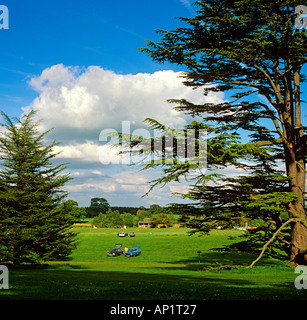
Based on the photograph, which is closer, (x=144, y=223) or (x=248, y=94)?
(x=248, y=94)

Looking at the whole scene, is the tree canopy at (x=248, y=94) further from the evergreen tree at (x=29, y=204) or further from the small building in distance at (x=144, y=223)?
the small building in distance at (x=144, y=223)

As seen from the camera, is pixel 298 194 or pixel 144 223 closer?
pixel 298 194

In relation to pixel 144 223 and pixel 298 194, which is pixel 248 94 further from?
pixel 144 223

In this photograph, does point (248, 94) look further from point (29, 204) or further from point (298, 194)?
point (29, 204)

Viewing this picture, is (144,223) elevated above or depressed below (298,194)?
below

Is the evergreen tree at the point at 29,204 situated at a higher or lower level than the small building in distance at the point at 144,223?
higher

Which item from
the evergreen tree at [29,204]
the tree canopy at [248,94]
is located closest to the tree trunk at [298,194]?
the tree canopy at [248,94]

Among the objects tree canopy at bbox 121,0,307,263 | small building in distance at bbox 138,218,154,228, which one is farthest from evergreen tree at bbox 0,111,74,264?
small building in distance at bbox 138,218,154,228

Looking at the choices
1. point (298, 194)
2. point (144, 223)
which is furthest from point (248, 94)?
point (144, 223)

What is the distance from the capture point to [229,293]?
9195 mm

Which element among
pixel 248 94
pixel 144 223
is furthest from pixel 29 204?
pixel 144 223
